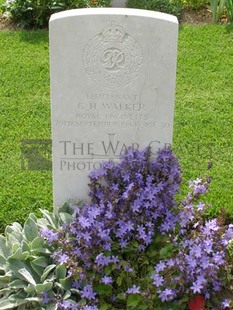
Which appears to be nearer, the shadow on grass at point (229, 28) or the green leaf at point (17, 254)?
the green leaf at point (17, 254)

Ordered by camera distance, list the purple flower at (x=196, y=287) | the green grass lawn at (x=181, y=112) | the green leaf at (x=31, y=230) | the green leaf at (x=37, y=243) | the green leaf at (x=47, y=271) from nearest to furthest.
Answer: the purple flower at (x=196, y=287), the green leaf at (x=47, y=271), the green leaf at (x=37, y=243), the green leaf at (x=31, y=230), the green grass lawn at (x=181, y=112)

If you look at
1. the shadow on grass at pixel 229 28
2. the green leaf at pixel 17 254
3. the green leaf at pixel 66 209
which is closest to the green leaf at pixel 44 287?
the green leaf at pixel 17 254

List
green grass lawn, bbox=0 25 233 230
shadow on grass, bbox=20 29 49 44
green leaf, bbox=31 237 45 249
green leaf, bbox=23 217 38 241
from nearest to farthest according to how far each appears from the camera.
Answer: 1. green leaf, bbox=31 237 45 249
2. green leaf, bbox=23 217 38 241
3. green grass lawn, bbox=0 25 233 230
4. shadow on grass, bbox=20 29 49 44

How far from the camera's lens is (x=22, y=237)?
11.0ft

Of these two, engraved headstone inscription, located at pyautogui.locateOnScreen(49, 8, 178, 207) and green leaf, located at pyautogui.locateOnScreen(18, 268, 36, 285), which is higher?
engraved headstone inscription, located at pyautogui.locateOnScreen(49, 8, 178, 207)

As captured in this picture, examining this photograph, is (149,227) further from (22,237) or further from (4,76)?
(4,76)

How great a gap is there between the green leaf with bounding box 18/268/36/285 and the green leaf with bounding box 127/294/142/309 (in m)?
0.51

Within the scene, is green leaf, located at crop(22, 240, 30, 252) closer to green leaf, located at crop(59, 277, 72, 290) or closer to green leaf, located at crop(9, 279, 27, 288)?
green leaf, located at crop(9, 279, 27, 288)

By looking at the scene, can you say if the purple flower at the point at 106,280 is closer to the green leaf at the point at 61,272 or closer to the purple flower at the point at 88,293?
the purple flower at the point at 88,293

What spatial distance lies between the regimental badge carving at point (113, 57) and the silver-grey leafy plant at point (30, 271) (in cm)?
83

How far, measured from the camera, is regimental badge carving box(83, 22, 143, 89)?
9.84ft

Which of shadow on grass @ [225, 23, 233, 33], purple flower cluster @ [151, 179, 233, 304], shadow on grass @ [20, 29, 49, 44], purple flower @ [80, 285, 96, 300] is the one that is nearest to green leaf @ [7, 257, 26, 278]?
purple flower @ [80, 285, 96, 300]

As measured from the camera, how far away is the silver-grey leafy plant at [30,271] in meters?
3.02

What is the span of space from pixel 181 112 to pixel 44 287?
256 cm
